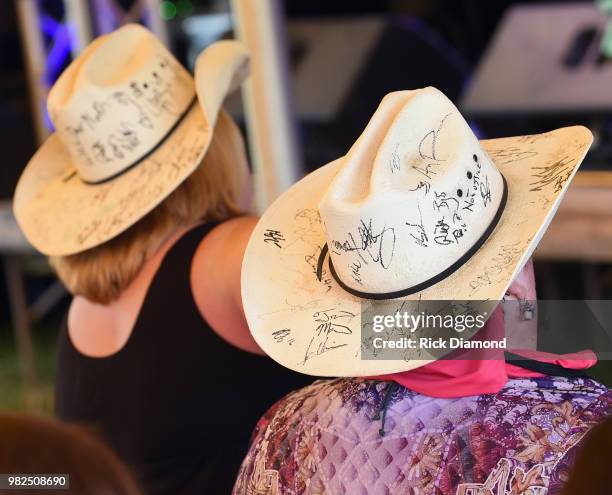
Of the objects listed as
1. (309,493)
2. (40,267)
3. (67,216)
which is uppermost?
(67,216)

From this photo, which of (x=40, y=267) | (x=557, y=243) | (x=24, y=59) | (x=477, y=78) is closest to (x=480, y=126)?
(x=477, y=78)

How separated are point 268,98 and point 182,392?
168 cm

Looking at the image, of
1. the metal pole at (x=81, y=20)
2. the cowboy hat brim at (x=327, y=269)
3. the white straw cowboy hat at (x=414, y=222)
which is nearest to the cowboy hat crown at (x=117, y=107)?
the cowboy hat brim at (x=327, y=269)

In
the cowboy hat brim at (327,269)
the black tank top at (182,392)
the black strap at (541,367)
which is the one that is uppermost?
the cowboy hat brim at (327,269)

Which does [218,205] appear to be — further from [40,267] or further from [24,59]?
[40,267]

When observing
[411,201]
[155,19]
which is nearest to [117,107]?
[411,201]

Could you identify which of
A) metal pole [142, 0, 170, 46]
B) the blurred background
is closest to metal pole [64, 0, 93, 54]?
the blurred background

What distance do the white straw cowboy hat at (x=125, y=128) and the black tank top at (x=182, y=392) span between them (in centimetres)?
12

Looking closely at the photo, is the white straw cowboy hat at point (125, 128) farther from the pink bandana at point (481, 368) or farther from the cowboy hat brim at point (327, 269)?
the pink bandana at point (481, 368)

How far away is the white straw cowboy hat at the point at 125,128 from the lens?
5.31ft

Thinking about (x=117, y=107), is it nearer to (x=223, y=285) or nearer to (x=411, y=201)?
(x=223, y=285)

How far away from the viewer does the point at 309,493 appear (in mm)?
1124

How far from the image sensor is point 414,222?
3.40 ft

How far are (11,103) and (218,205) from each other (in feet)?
10.7
